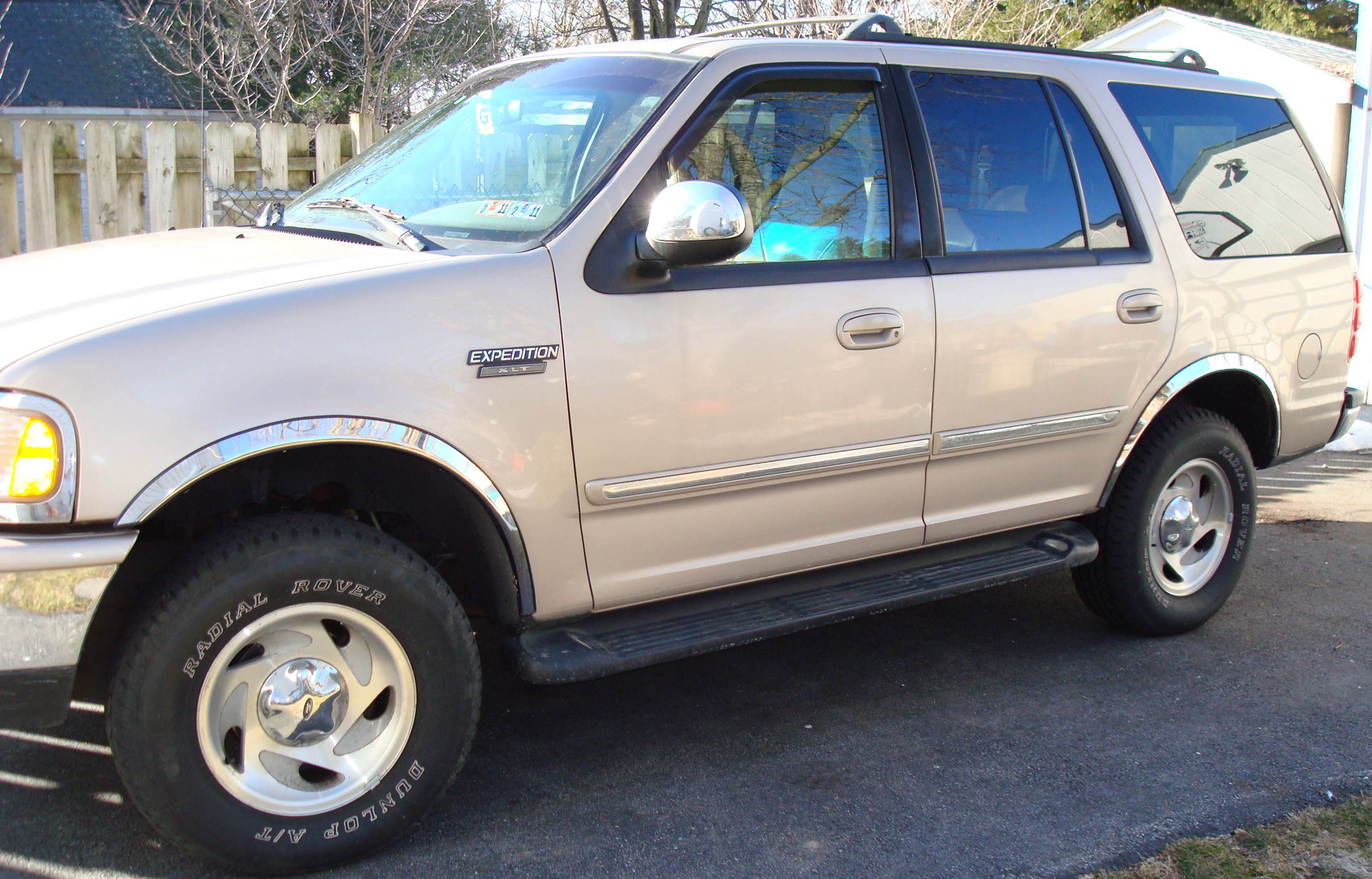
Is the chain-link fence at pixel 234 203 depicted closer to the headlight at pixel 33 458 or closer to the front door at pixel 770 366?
the front door at pixel 770 366

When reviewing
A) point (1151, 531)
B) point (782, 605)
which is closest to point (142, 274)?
point (782, 605)

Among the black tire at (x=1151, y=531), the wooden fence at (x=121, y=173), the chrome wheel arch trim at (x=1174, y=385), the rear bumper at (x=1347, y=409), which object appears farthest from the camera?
the wooden fence at (x=121, y=173)

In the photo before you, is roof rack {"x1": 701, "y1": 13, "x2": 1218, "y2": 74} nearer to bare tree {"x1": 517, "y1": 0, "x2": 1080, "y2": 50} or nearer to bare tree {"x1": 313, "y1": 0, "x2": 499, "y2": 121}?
bare tree {"x1": 517, "y1": 0, "x2": 1080, "y2": 50}

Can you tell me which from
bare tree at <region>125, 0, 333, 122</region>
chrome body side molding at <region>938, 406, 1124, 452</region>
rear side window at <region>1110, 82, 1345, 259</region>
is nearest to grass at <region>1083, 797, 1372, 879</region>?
chrome body side molding at <region>938, 406, 1124, 452</region>

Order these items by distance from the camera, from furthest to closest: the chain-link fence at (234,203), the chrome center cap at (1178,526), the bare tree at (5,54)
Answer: the bare tree at (5,54) → the chain-link fence at (234,203) → the chrome center cap at (1178,526)

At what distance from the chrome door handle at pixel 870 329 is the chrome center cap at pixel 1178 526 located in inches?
66.0

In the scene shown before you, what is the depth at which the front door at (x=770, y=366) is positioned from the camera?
3.21m

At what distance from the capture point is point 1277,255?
471 cm

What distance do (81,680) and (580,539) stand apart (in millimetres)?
1231

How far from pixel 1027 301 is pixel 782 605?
51.6 inches

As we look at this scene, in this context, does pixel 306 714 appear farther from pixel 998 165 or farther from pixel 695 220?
pixel 998 165

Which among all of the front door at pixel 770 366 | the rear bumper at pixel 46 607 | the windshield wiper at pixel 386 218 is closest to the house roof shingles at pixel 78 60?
the windshield wiper at pixel 386 218

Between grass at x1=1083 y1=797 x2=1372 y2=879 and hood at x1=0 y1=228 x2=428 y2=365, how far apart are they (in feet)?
8.05

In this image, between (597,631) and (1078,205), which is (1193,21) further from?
(597,631)
